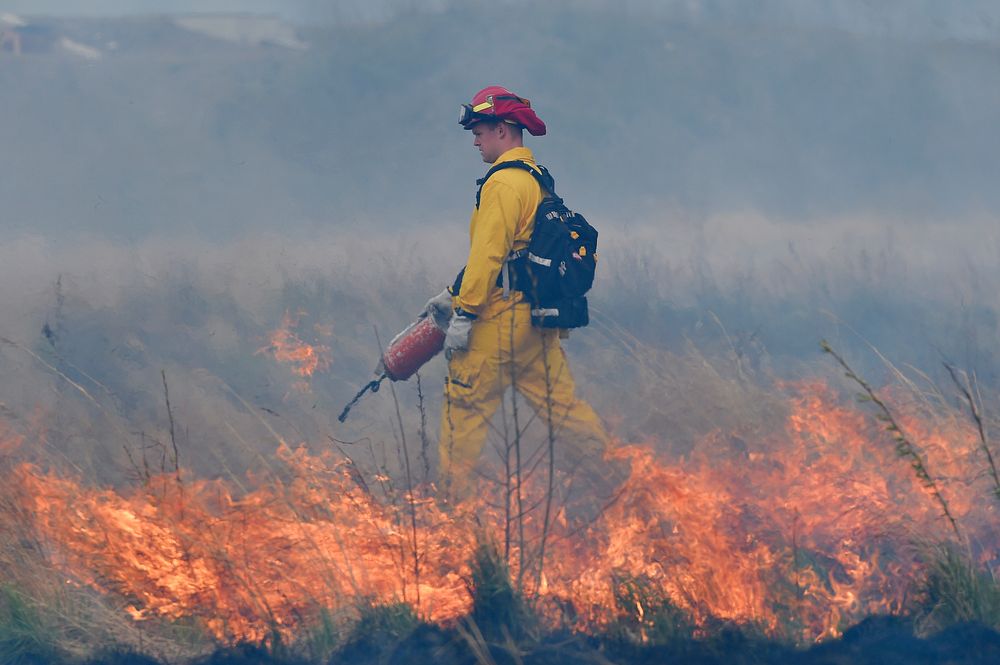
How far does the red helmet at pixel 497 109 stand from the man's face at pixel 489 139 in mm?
41

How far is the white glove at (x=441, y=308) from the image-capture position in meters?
4.86

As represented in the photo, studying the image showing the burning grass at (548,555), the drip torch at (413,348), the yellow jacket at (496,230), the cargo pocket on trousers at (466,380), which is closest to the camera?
the burning grass at (548,555)

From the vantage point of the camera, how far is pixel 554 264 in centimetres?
462

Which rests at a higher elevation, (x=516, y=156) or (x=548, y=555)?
(x=516, y=156)

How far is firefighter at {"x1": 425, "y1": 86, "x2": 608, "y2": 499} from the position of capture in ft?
15.0

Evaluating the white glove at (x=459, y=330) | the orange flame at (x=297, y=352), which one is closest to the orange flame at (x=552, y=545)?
the white glove at (x=459, y=330)

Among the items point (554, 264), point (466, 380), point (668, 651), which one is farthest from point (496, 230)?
point (668, 651)

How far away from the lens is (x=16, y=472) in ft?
13.6

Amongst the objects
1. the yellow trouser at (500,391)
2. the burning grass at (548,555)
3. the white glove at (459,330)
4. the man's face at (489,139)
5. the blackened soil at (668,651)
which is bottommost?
the blackened soil at (668,651)

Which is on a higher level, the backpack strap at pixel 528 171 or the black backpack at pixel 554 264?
the backpack strap at pixel 528 171

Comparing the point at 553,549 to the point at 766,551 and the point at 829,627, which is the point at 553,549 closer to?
the point at 766,551

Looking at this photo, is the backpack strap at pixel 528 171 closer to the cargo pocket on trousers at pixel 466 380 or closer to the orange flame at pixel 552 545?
the cargo pocket on trousers at pixel 466 380

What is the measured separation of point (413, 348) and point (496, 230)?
84cm

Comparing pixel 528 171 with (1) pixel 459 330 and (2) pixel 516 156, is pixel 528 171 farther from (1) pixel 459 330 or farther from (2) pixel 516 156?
(1) pixel 459 330
